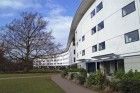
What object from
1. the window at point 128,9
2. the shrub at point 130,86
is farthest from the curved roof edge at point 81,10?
the shrub at point 130,86

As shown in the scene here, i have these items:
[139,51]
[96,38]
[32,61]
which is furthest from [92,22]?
[32,61]

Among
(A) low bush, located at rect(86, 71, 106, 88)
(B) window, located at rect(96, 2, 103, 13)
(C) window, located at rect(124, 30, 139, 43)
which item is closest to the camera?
(A) low bush, located at rect(86, 71, 106, 88)

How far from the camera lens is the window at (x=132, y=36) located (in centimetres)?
3138

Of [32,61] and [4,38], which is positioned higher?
[4,38]

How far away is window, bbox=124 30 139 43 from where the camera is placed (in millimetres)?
31375

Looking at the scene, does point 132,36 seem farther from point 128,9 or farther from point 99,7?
point 99,7

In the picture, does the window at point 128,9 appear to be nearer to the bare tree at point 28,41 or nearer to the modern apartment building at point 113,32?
the modern apartment building at point 113,32

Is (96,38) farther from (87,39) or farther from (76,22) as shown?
(76,22)

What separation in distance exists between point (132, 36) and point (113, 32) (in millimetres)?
5653

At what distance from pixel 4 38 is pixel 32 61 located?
9047mm

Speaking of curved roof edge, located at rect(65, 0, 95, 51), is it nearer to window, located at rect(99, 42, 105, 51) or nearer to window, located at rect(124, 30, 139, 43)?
window, located at rect(99, 42, 105, 51)

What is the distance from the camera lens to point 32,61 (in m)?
75.8

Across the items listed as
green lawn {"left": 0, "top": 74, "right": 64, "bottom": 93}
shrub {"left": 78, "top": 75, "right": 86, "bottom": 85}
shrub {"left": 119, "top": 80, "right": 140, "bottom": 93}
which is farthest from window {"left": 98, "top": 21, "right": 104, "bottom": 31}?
shrub {"left": 119, "top": 80, "right": 140, "bottom": 93}

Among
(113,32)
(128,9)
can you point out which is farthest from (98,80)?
(113,32)
